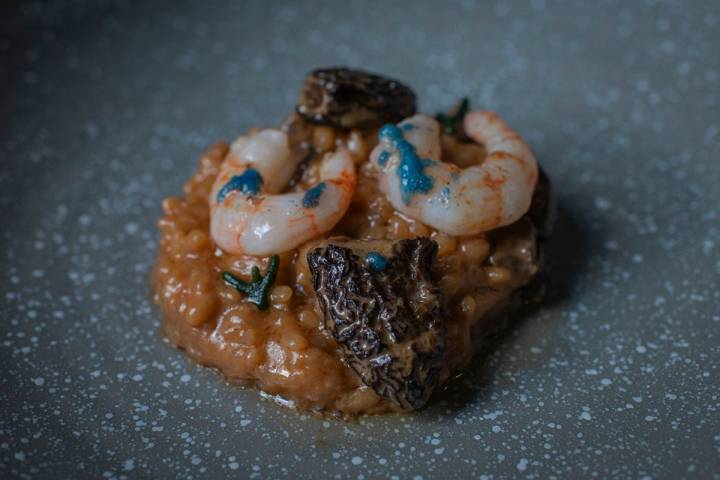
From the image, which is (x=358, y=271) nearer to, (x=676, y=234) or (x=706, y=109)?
(x=676, y=234)

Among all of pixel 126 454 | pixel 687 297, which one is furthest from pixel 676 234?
pixel 126 454

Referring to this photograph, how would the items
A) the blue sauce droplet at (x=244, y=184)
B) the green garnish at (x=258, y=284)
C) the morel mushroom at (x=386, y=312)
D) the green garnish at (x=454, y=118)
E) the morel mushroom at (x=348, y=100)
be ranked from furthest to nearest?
the green garnish at (x=454, y=118) < the morel mushroom at (x=348, y=100) < the blue sauce droplet at (x=244, y=184) < the green garnish at (x=258, y=284) < the morel mushroom at (x=386, y=312)

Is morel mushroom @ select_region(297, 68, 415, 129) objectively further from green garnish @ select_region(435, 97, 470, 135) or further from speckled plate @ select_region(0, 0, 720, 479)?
speckled plate @ select_region(0, 0, 720, 479)

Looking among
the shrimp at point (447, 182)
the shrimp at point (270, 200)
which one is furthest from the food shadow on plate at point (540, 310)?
the shrimp at point (270, 200)

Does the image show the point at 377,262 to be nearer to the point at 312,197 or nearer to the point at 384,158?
the point at 312,197

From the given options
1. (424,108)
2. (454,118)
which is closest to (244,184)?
(454,118)

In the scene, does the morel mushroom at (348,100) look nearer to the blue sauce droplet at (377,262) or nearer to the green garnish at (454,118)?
the green garnish at (454,118)
